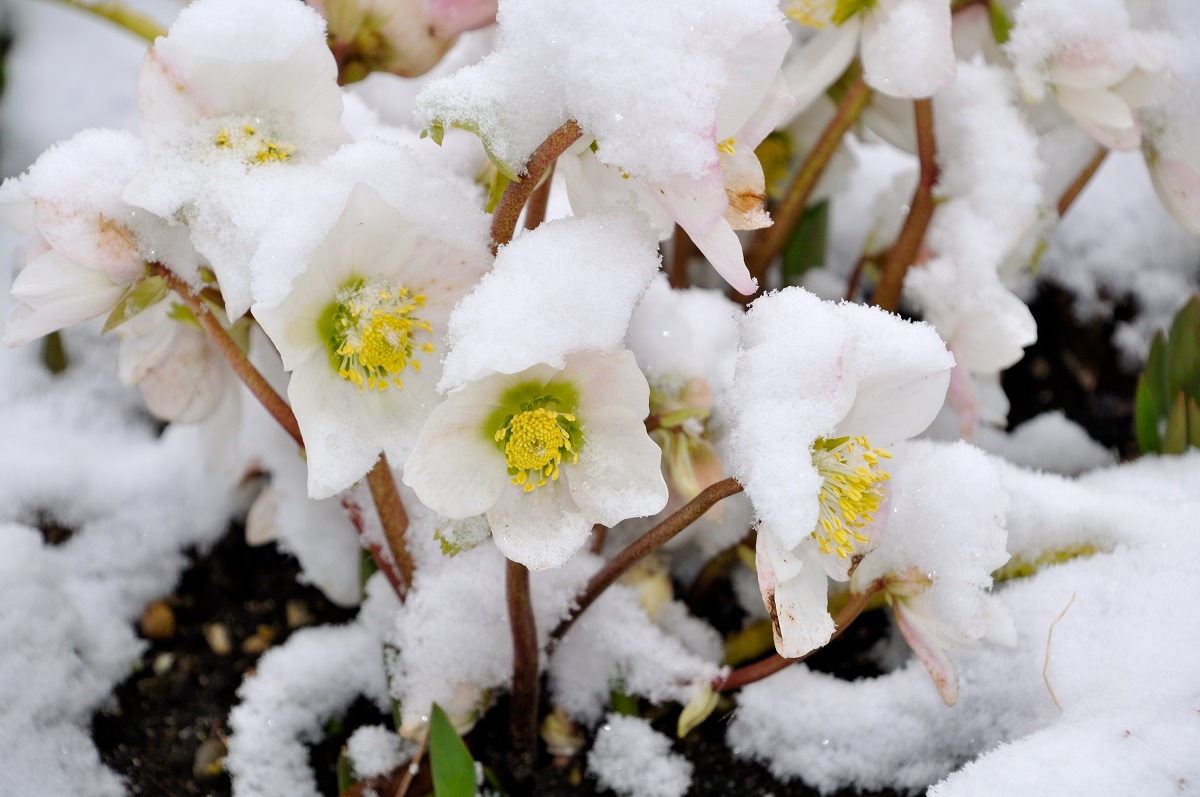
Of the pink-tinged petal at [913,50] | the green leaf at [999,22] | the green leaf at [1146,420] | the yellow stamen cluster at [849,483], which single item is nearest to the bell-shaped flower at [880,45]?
the pink-tinged petal at [913,50]

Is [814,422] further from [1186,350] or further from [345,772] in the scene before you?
[1186,350]

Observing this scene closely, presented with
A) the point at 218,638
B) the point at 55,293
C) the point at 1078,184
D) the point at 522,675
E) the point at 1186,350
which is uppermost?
the point at 55,293

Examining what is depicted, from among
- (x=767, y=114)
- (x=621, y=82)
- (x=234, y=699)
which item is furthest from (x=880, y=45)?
(x=234, y=699)

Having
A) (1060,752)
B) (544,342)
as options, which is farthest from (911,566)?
(544,342)

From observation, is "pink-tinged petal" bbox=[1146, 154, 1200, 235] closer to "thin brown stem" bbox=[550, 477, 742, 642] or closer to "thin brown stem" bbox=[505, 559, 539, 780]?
"thin brown stem" bbox=[550, 477, 742, 642]

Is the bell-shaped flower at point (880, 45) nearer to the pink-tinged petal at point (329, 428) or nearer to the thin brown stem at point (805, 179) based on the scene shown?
the thin brown stem at point (805, 179)

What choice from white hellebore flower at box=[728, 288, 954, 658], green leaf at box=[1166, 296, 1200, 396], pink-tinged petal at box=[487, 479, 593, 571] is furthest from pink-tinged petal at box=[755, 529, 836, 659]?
green leaf at box=[1166, 296, 1200, 396]
